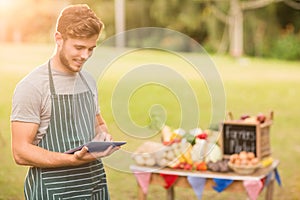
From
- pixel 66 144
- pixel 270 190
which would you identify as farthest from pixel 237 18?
pixel 66 144

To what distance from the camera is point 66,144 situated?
2164mm

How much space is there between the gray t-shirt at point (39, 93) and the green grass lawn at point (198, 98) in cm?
30

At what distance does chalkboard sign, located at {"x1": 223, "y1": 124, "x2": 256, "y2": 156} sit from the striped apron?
194 centimetres

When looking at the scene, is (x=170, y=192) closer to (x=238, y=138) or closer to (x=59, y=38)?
(x=238, y=138)

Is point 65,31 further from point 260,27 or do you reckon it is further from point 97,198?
point 260,27

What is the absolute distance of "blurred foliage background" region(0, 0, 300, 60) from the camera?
55.9ft

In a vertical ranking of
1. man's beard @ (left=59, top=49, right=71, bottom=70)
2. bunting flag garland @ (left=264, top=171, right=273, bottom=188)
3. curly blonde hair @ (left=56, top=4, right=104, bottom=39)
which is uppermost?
curly blonde hair @ (left=56, top=4, right=104, bottom=39)

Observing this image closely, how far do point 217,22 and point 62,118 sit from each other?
54.4 feet

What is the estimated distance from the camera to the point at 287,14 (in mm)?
18578

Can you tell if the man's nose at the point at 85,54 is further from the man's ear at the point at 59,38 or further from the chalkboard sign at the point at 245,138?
the chalkboard sign at the point at 245,138

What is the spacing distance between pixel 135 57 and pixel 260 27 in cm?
561

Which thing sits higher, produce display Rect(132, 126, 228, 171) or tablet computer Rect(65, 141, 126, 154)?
tablet computer Rect(65, 141, 126, 154)

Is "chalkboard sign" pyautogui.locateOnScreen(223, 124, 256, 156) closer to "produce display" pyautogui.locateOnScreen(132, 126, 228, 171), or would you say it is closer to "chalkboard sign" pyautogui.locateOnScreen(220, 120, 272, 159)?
"chalkboard sign" pyautogui.locateOnScreen(220, 120, 272, 159)

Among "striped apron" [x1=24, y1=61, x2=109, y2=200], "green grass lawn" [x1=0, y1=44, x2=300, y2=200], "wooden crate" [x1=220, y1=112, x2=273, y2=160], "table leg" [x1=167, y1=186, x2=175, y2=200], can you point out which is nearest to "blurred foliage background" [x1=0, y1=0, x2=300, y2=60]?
"green grass lawn" [x1=0, y1=44, x2=300, y2=200]
